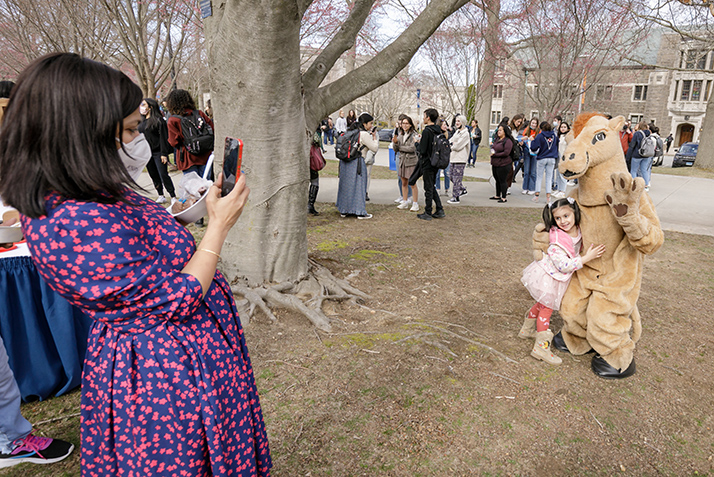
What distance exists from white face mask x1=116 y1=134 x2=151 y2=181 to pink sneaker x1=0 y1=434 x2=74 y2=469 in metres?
1.86

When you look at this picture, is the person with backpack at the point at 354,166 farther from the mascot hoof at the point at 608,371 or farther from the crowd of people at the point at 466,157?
the mascot hoof at the point at 608,371

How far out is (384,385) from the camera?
3139 millimetres

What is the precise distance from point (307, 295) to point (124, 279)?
123 inches

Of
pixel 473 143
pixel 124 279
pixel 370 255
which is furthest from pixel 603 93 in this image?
pixel 124 279

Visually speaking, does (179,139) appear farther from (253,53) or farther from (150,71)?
(150,71)

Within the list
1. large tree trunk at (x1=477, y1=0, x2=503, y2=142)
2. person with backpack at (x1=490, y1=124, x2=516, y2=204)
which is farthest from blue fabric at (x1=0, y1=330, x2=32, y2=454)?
large tree trunk at (x1=477, y1=0, x2=503, y2=142)

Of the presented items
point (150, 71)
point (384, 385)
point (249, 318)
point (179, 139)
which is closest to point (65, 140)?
point (384, 385)

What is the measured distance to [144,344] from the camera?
1384 millimetres

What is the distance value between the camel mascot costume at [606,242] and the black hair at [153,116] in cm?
642

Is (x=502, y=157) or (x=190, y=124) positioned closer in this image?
(x=190, y=124)

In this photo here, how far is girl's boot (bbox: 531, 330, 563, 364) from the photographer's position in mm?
3472

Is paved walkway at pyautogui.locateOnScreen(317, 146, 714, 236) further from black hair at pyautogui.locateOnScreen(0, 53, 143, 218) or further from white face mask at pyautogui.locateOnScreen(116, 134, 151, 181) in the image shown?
black hair at pyautogui.locateOnScreen(0, 53, 143, 218)

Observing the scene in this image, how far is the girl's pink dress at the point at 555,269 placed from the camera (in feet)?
10.5

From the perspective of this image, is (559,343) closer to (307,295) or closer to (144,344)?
(307,295)
